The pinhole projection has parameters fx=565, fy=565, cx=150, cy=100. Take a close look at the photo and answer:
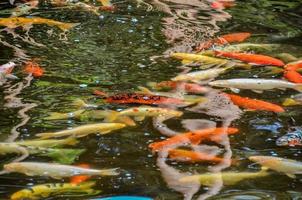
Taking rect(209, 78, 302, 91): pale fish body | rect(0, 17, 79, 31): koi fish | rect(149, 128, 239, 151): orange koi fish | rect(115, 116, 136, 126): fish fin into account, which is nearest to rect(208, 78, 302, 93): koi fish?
rect(209, 78, 302, 91): pale fish body

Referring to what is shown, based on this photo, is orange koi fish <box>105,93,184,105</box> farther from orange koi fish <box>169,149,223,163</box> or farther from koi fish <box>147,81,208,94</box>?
orange koi fish <box>169,149,223,163</box>

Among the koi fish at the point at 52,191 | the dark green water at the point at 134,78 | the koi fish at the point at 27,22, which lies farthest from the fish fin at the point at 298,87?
the koi fish at the point at 27,22

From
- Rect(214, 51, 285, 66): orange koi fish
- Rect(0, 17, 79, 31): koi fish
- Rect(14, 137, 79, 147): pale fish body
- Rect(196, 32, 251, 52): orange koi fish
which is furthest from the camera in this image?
Rect(0, 17, 79, 31): koi fish

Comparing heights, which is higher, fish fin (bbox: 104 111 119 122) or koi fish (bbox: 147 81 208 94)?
fish fin (bbox: 104 111 119 122)

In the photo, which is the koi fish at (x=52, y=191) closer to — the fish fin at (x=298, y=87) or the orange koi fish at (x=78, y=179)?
the orange koi fish at (x=78, y=179)

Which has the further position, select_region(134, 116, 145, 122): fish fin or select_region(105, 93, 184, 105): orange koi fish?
select_region(105, 93, 184, 105): orange koi fish

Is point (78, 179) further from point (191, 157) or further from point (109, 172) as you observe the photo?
point (191, 157)

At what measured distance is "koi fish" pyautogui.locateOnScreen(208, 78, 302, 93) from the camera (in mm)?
3652

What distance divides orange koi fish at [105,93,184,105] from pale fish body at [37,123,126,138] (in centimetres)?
39

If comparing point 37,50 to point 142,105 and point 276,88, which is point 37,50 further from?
point 276,88

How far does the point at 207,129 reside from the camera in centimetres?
306

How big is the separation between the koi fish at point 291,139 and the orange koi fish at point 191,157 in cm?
42

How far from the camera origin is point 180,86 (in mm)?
3734

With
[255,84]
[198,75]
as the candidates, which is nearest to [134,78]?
[198,75]
